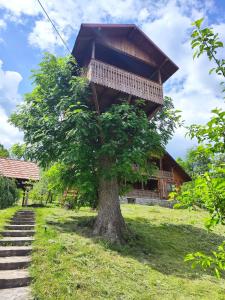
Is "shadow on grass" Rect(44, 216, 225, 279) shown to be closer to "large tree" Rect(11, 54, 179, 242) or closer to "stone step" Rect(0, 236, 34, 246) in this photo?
"large tree" Rect(11, 54, 179, 242)

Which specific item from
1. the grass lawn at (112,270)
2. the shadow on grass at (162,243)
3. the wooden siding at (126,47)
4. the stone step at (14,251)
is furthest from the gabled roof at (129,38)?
the stone step at (14,251)

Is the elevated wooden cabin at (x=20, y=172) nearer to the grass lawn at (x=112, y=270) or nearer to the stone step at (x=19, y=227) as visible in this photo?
the grass lawn at (x=112, y=270)

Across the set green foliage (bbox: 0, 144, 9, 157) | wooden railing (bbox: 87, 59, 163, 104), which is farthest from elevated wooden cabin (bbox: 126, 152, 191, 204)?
green foliage (bbox: 0, 144, 9, 157)

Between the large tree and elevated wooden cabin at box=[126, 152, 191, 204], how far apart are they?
583 inches

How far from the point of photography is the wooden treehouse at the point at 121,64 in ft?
32.3

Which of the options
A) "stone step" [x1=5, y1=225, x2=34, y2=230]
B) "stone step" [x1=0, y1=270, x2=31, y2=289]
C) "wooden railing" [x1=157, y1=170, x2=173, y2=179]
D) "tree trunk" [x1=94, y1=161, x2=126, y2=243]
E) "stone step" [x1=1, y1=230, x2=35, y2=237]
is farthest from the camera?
"wooden railing" [x1=157, y1=170, x2=173, y2=179]

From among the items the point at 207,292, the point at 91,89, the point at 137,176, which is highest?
the point at 91,89

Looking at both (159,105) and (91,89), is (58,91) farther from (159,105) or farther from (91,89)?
(159,105)

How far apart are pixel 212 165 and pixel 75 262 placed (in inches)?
176

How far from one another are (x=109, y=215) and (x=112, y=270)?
3.11m

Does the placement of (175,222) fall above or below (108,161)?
below

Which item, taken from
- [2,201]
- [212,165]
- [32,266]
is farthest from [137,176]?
[2,201]

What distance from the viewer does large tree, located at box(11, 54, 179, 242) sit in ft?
27.8

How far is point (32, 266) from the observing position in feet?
16.9
